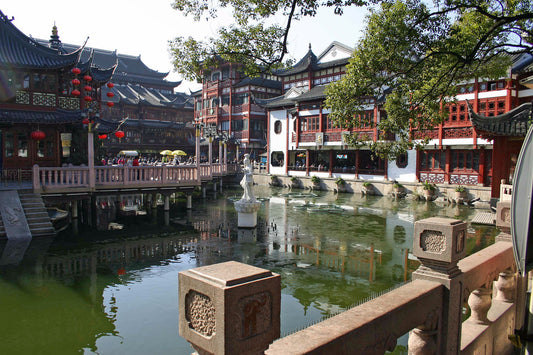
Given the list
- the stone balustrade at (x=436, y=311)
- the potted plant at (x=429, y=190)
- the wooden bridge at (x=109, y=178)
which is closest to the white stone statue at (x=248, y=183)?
the wooden bridge at (x=109, y=178)

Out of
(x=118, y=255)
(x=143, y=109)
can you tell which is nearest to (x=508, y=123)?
(x=118, y=255)

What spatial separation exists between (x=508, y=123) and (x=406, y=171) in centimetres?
1244

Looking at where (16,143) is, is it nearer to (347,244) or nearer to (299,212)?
(299,212)

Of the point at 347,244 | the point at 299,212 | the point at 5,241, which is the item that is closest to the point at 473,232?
the point at 347,244

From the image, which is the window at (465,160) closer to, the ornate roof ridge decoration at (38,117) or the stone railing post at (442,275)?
the ornate roof ridge decoration at (38,117)

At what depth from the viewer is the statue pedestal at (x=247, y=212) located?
15914 millimetres

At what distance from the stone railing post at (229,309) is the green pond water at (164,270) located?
188 inches

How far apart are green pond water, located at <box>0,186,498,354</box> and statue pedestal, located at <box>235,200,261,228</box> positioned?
1.75 feet

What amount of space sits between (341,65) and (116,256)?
3011cm

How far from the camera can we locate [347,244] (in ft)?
45.4

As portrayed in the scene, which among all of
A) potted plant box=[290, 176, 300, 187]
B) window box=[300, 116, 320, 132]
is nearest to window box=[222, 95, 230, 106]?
window box=[300, 116, 320, 132]

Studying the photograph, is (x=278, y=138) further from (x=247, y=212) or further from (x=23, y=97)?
(x=23, y=97)

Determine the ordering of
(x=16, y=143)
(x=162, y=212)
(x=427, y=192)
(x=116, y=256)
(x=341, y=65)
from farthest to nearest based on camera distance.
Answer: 1. (x=341, y=65)
2. (x=427, y=192)
3. (x=162, y=212)
4. (x=16, y=143)
5. (x=116, y=256)

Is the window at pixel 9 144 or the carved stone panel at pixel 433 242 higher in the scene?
the window at pixel 9 144
